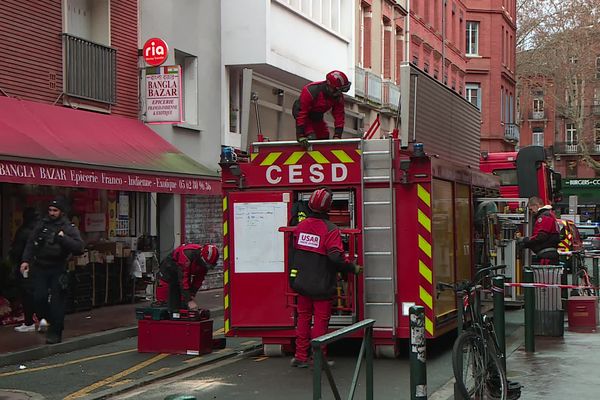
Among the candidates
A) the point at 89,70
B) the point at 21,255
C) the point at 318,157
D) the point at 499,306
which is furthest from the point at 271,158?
the point at 89,70

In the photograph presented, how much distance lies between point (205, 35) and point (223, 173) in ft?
33.0

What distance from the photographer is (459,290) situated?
7.23 metres

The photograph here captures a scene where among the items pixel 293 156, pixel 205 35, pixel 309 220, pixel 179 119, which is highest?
pixel 205 35

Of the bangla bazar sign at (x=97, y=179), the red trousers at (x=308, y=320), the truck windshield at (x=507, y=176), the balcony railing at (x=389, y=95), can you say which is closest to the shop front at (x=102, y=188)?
the bangla bazar sign at (x=97, y=179)

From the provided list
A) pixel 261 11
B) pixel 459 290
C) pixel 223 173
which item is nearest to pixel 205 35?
pixel 261 11

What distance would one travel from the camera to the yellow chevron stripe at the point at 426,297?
967cm

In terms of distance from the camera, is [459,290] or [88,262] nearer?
[459,290]

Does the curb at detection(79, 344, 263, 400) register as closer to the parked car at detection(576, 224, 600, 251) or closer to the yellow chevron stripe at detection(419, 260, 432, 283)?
the yellow chevron stripe at detection(419, 260, 432, 283)

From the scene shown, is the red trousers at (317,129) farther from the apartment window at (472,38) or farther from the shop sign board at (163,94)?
the apartment window at (472,38)

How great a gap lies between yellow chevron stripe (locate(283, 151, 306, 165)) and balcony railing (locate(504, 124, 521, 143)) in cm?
4839

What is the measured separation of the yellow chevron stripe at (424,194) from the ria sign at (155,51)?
27.8ft

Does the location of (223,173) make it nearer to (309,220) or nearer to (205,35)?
(309,220)

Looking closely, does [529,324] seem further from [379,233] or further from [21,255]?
[21,255]

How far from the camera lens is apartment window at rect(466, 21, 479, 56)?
5625 centimetres
